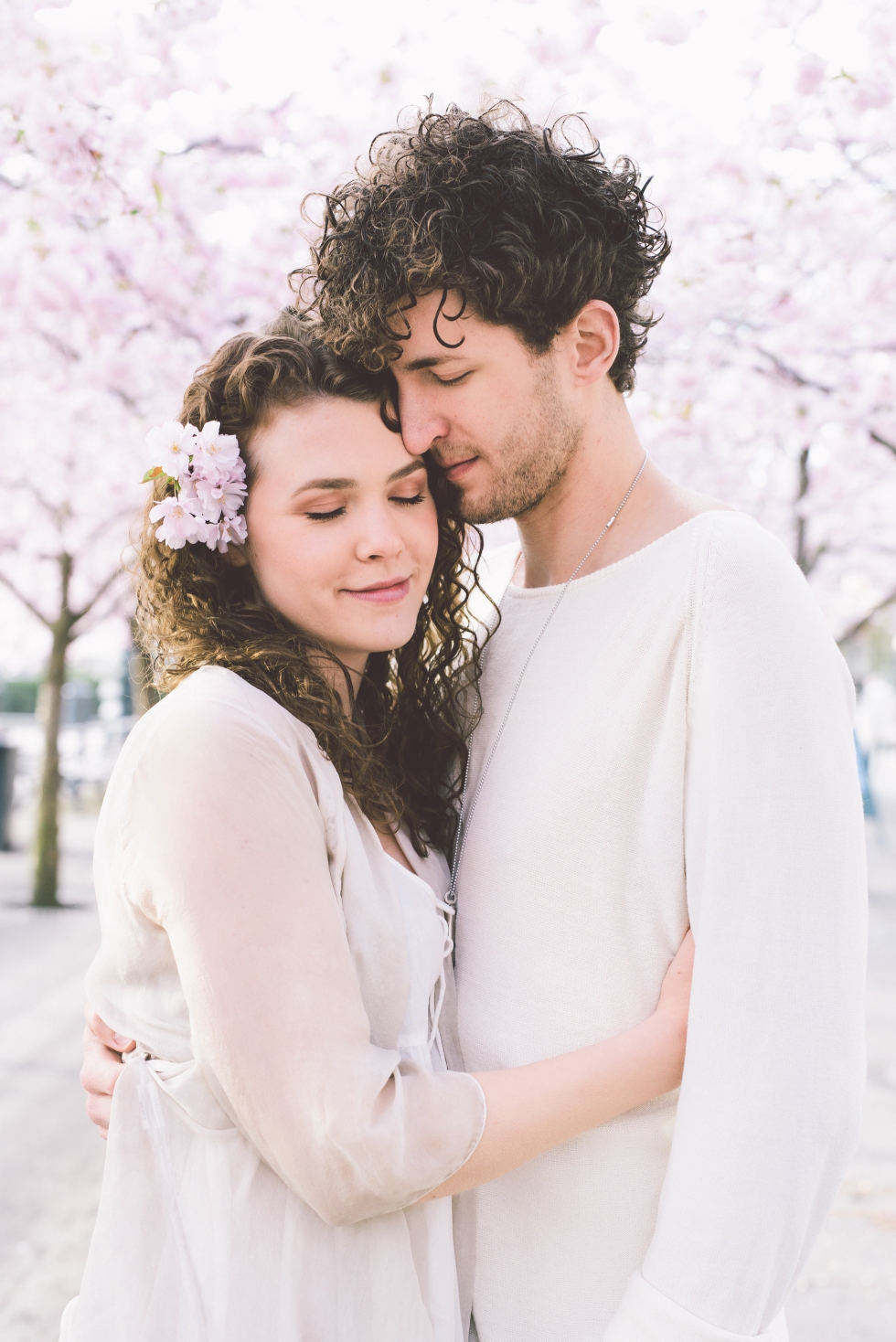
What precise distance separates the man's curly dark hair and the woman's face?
0.16m

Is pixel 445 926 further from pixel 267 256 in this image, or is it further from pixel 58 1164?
pixel 267 256

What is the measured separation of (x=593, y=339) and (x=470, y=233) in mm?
324

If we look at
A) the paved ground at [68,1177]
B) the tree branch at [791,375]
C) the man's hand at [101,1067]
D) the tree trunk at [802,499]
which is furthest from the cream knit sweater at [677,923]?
the tree trunk at [802,499]

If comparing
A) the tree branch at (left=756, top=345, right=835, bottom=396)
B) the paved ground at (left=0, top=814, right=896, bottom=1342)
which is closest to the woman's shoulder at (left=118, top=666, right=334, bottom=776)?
the paved ground at (left=0, top=814, right=896, bottom=1342)

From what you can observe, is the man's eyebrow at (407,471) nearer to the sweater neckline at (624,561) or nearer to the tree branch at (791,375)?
the sweater neckline at (624,561)

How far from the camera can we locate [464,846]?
1.96 m

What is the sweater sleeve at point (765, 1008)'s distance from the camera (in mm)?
Result: 1452

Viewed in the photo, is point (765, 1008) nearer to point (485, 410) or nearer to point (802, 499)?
point (485, 410)

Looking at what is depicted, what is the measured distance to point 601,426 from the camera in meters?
2.14

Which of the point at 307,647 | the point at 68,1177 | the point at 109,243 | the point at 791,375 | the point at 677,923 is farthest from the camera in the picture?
the point at 791,375

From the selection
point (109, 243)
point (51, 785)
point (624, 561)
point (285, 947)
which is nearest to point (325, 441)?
point (624, 561)

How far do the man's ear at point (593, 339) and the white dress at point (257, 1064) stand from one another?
95 cm

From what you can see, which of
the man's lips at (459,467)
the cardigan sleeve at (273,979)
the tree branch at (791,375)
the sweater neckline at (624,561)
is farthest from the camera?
the tree branch at (791,375)

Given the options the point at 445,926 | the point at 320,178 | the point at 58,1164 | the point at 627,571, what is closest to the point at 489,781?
the point at 445,926
